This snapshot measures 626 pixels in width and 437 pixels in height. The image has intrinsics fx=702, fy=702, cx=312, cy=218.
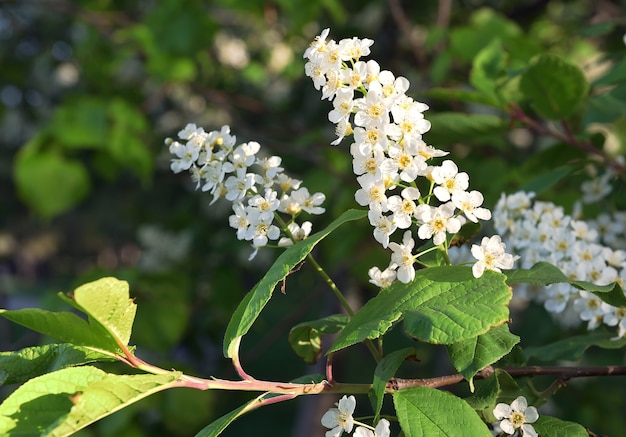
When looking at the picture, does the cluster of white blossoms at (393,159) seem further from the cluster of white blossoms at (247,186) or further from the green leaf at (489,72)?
the green leaf at (489,72)

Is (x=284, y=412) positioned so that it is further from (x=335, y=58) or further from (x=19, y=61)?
(x=335, y=58)

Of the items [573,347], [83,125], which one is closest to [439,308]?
[573,347]

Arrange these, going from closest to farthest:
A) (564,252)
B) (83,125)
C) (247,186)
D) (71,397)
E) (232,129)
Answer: (71,397) < (247,186) < (564,252) < (83,125) < (232,129)

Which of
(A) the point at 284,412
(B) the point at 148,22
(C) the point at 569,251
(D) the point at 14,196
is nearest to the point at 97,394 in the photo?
(C) the point at 569,251

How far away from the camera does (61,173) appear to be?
258 cm

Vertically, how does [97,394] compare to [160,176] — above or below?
above

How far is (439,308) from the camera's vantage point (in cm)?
62

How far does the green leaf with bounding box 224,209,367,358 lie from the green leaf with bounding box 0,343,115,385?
0.11m

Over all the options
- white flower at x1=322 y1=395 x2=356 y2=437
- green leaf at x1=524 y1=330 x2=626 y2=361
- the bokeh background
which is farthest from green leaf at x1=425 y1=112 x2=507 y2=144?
white flower at x1=322 y1=395 x2=356 y2=437

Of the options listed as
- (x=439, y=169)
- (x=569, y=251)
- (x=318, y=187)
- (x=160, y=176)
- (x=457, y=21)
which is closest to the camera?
(x=439, y=169)

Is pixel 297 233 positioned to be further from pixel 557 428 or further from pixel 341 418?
pixel 557 428

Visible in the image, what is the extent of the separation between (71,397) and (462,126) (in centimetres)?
91

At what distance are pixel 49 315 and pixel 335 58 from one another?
0.36 m

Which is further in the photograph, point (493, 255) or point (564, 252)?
point (564, 252)
